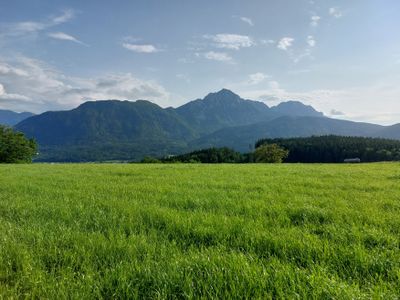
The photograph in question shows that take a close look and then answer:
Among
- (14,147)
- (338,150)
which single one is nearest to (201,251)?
(14,147)

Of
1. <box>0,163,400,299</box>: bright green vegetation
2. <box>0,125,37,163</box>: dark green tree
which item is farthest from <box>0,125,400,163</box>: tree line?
<box>0,163,400,299</box>: bright green vegetation

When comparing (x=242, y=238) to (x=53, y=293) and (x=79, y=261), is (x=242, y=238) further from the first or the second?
(x=53, y=293)

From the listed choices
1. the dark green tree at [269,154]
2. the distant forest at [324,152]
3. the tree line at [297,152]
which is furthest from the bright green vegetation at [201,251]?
the distant forest at [324,152]

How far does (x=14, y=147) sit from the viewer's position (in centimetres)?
11250

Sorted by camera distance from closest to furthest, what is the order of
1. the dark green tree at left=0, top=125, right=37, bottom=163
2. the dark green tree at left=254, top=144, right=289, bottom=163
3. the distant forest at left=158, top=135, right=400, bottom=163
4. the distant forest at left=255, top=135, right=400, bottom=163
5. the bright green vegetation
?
1. the bright green vegetation
2. the dark green tree at left=0, top=125, right=37, bottom=163
3. the dark green tree at left=254, top=144, right=289, bottom=163
4. the distant forest at left=158, top=135, right=400, bottom=163
5. the distant forest at left=255, top=135, right=400, bottom=163

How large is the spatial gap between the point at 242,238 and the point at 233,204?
277 centimetres

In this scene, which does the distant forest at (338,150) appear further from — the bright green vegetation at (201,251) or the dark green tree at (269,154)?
the bright green vegetation at (201,251)

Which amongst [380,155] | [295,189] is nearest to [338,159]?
[380,155]

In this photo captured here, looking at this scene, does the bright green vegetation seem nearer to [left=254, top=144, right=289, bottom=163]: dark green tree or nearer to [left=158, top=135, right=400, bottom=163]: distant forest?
[left=254, top=144, right=289, bottom=163]: dark green tree

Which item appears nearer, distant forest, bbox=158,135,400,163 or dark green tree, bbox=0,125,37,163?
dark green tree, bbox=0,125,37,163

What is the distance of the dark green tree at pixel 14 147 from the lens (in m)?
109

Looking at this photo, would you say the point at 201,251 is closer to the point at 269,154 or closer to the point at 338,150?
the point at 269,154

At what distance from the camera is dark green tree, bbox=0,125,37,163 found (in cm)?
10912

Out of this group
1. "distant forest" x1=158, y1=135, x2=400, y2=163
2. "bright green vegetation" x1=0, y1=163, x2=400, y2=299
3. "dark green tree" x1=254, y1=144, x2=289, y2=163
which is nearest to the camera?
"bright green vegetation" x1=0, y1=163, x2=400, y2=299
